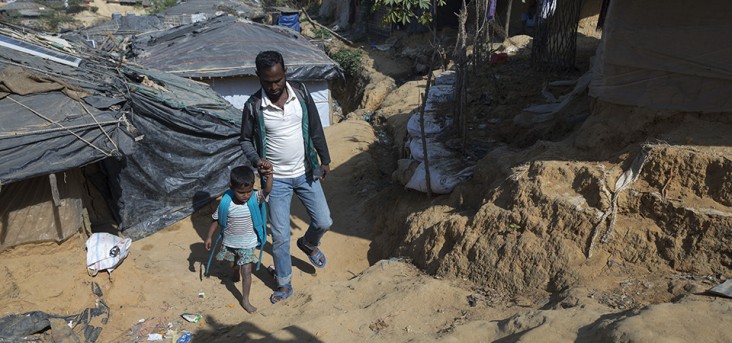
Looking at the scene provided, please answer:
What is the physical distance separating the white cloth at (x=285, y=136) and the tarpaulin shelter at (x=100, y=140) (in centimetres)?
162

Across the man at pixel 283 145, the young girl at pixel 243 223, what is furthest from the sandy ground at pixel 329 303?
the man at pixel 283 145

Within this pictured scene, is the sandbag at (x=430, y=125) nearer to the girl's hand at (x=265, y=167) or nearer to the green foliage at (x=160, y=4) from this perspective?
the girl's hand at (x=265, y=167)

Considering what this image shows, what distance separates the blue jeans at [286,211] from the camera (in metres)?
4.18

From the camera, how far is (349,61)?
15.2 m

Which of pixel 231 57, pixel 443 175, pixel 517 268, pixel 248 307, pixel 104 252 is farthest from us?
pixel 231 57

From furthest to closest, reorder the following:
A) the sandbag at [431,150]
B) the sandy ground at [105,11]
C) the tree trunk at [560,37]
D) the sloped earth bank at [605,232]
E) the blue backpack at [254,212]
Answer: the sandy ground at [105,11]
the tree trunk at [560,37]
the sandbag at [431,150]
the blue backpack at [254,212]
the sloped earth bank at [605,232]

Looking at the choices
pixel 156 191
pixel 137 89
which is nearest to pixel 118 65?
pixel 137 89

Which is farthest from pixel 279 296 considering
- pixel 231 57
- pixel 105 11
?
pixel 105 11

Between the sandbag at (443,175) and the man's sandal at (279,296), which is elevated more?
the sandbag at (443,175)

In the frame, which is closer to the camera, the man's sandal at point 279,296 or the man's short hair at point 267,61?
the man's short hair at point 267,61

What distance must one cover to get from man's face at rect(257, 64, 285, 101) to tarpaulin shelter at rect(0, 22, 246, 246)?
1771 millimetres

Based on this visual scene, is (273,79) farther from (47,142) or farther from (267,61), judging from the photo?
(47,142)

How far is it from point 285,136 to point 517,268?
2.00m

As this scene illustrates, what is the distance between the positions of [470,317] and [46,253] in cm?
377
